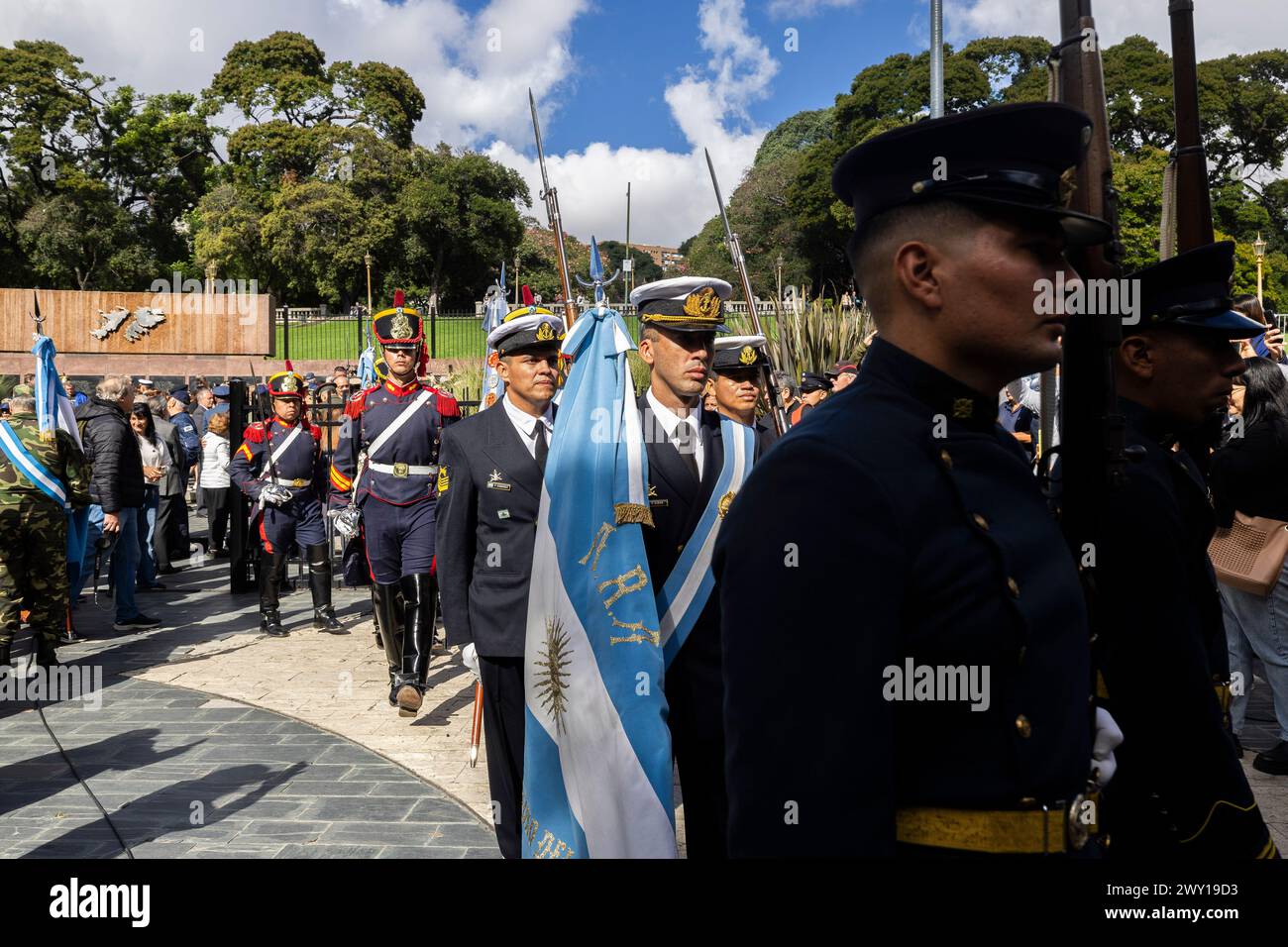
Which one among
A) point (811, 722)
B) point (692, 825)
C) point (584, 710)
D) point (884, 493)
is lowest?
point (692, 825)

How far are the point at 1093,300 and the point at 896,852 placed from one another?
1.25m

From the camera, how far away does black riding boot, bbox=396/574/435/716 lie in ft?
24.1

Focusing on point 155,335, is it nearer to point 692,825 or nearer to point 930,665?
point 692,825

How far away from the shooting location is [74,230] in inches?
1704

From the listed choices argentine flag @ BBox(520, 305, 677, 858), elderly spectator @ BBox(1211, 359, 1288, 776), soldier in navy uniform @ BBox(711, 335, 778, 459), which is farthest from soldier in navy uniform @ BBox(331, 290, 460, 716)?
elderly spectator @ BBox(1211, 359, 1288, 776)

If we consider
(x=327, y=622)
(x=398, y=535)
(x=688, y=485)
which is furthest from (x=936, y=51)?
(x=327, y=622)

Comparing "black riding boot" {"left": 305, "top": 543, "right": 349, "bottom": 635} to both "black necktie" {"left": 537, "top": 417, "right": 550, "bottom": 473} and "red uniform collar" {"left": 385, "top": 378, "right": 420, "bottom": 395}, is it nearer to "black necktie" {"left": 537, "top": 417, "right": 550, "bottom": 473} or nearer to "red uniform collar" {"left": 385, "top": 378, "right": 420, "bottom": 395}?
"red uniform collar" {"left": 385, "top": 378, "right": 420, "bottom": 395}

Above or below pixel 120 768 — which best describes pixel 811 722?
above

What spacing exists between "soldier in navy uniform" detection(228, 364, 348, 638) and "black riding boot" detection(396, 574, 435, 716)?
9.95 ft

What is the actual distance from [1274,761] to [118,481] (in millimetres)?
9589

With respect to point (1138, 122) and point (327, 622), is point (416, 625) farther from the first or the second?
point (1138, 122)

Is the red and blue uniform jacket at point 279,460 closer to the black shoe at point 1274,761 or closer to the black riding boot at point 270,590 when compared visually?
the black riding boot at point 270,590

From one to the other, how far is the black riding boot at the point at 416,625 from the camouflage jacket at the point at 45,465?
3031 millimetres

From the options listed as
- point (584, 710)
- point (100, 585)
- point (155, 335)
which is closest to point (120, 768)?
point (584, 710)
